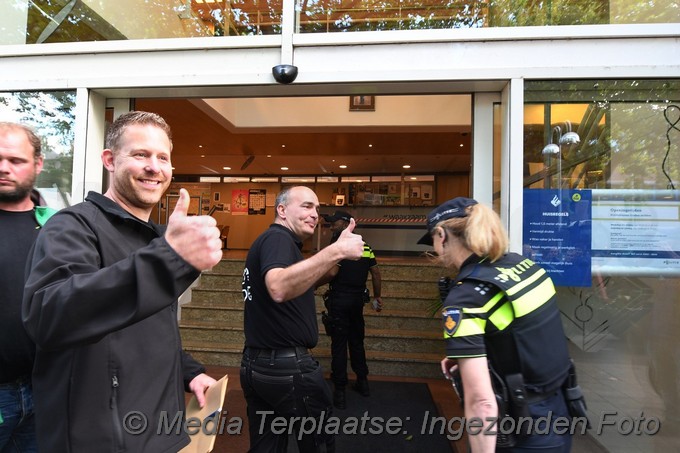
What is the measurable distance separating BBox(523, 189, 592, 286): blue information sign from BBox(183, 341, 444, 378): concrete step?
117 inches

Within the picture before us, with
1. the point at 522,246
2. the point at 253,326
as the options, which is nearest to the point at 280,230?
the point at 253,326

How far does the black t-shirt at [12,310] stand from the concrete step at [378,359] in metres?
3.71

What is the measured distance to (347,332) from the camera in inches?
165

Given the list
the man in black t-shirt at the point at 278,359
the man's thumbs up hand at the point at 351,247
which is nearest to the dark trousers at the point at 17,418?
the man in black t-shirt at the point at 278,359

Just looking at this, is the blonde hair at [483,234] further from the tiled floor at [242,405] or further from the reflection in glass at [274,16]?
the tiled floor at [242,405]

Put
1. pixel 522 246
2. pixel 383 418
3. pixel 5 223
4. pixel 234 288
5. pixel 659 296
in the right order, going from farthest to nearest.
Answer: pixel 234 288 → pixel 383 418 → pixel 659 296 → pixel 522 246 → pixel 5 223

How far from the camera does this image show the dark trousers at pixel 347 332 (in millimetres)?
4117

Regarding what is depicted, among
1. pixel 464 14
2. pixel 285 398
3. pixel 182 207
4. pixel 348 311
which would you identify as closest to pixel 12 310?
pixel 182 207

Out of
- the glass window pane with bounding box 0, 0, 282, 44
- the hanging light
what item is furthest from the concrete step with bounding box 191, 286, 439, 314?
the glass window pane with bounding box 0, 0, 282, 44

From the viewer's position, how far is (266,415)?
212 centimetres

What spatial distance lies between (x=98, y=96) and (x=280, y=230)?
166cm

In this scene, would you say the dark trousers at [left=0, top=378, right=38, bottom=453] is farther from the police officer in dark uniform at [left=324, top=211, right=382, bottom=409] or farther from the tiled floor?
the police officer in dark uniform at [left=324, top=211, right=382, bottom=409]

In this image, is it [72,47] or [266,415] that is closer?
[266,415]

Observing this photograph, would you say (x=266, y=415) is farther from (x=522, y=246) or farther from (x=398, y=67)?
(x=398, y=67)
